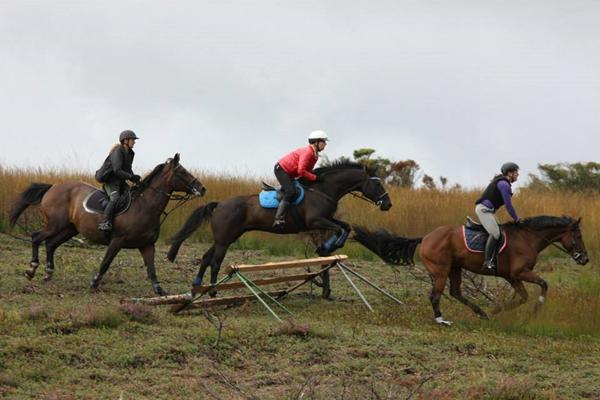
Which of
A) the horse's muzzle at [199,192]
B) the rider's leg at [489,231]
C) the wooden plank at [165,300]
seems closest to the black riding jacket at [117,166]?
the horse's muzzle at [199,192]

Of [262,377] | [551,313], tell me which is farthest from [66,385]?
[551,313]

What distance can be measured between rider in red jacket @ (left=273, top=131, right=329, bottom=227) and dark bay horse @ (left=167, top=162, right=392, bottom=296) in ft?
0.62

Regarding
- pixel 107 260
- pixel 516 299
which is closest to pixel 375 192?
pixel 516 299

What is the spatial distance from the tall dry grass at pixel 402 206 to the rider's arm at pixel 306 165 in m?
5.90

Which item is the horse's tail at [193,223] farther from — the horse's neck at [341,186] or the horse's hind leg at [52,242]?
the horse's neck at [341,186]

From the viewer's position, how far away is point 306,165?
1652 centimetres

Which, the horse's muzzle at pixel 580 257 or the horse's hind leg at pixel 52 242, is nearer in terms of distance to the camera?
the horse's muzzle at pixel 580 257

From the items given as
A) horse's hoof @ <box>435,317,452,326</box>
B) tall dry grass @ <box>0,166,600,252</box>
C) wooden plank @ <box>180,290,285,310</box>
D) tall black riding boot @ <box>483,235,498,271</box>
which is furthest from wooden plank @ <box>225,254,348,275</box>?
tall dry grass @ <box>0,166,600,252</box>

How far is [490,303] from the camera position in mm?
16141

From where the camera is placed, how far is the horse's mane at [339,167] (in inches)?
667

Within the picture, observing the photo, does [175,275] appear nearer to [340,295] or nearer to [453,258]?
[340,295]

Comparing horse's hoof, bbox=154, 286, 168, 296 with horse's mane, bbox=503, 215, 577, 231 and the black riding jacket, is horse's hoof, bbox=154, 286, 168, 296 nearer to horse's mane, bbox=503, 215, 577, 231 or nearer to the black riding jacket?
the black riding jacket

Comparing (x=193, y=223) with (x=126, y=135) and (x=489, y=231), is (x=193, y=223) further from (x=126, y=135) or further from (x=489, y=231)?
(x=489, y=231)

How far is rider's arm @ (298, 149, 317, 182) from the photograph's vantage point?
1642cm
